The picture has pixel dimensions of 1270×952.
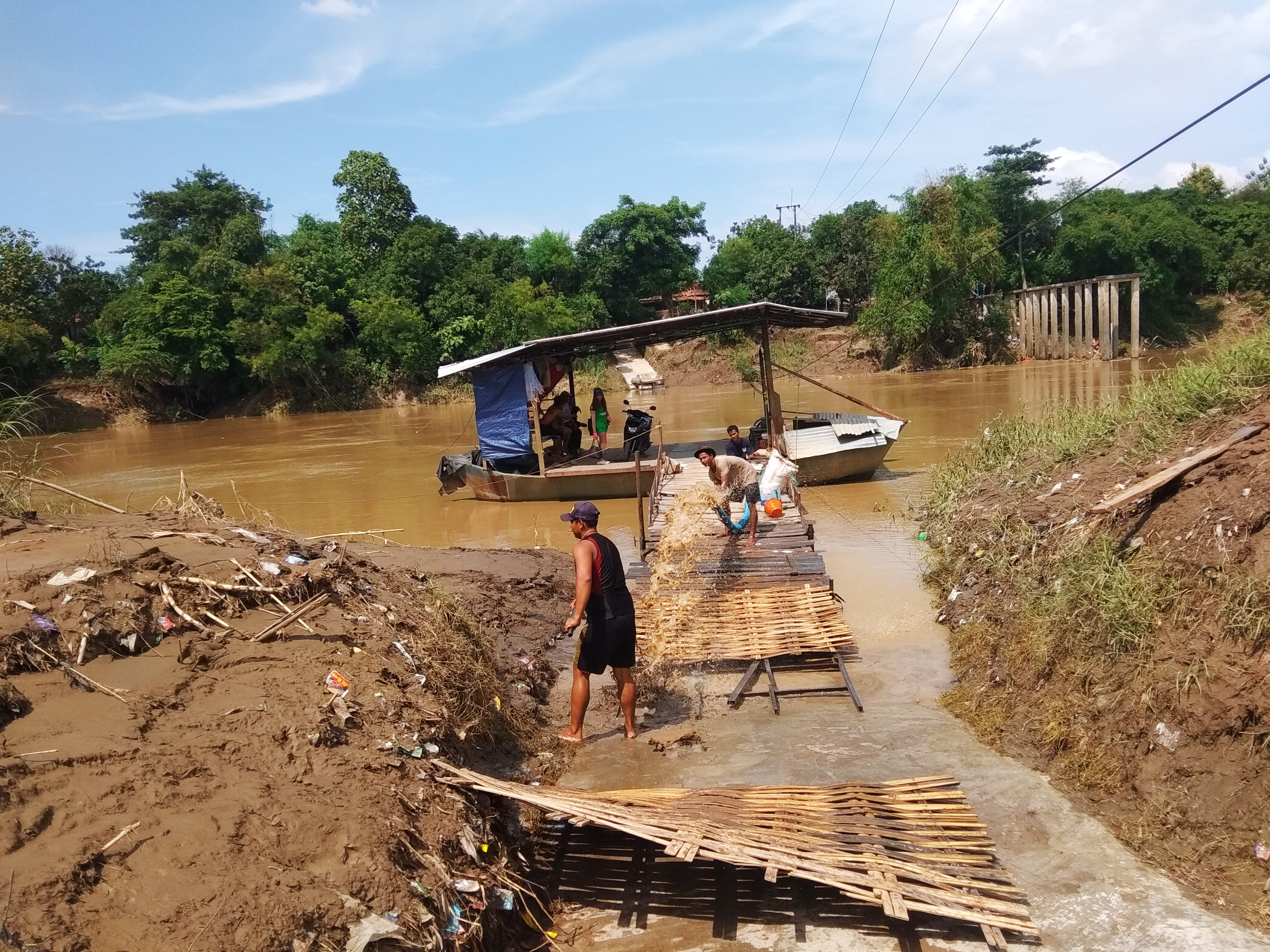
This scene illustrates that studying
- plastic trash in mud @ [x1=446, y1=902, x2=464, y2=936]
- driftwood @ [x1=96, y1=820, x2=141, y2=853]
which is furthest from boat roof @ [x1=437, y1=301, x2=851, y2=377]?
driftwood @ [x1=96, y1=820, x2=141, y2=853]

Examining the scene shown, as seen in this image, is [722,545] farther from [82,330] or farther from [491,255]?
[82,330]

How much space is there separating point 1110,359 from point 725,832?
114 ft

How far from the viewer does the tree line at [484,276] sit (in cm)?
3444

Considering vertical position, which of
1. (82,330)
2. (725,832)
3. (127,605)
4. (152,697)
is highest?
(82,330)

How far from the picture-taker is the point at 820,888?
13.4 feet

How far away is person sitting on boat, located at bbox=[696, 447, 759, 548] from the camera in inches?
343

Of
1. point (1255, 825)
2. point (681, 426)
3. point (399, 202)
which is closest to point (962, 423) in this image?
point (681, 426)

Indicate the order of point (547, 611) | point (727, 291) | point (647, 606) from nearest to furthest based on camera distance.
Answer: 1. point (647, 606)
2. point (547, 611)
3. point (727, 291)

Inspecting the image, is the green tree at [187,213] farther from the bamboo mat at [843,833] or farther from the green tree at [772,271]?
the bamboo mat at [843,833]

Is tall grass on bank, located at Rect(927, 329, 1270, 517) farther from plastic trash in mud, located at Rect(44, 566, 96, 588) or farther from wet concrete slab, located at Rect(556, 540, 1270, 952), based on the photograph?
plastic trash in mud, located at Rect(44, 566, 96, 588)

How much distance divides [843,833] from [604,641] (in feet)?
6.85

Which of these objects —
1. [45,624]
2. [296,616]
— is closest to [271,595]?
[296,616]

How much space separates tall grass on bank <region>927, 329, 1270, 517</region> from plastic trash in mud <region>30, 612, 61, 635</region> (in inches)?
291

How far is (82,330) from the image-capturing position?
37.2 metres
